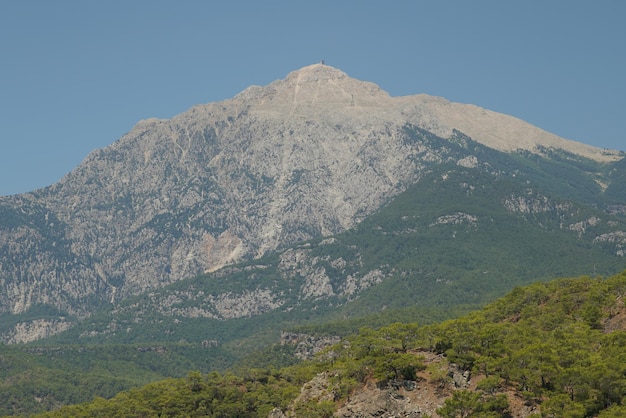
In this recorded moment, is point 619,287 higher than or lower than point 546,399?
higher

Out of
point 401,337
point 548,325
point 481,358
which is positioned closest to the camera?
point 481,358

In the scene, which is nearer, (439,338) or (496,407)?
(496,407)

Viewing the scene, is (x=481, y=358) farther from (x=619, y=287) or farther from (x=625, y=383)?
(x=619, y=287)

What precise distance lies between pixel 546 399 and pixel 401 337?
32422 millimetres

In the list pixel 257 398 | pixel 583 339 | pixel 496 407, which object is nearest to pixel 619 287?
pixel 583 339

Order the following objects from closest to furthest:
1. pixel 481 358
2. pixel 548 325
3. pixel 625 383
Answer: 1. pixel 625 383
2. pixel 481 358
3. pixel 548 325

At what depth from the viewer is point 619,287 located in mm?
188500

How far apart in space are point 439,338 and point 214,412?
5595 cm

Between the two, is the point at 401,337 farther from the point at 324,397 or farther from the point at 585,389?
the point at 585,389

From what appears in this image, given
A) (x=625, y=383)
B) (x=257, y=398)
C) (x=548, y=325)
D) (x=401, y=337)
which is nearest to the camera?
(x=625, y=383)

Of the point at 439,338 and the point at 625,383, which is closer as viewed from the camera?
the point at 625,383

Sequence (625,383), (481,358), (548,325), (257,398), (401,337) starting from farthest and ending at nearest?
(257,398) → (548,325) → (401,337) → (481,358) → (625,383)

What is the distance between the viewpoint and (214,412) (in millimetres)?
197000

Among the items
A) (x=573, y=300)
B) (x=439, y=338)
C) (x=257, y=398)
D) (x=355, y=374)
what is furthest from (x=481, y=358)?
(x=257, y=398)
